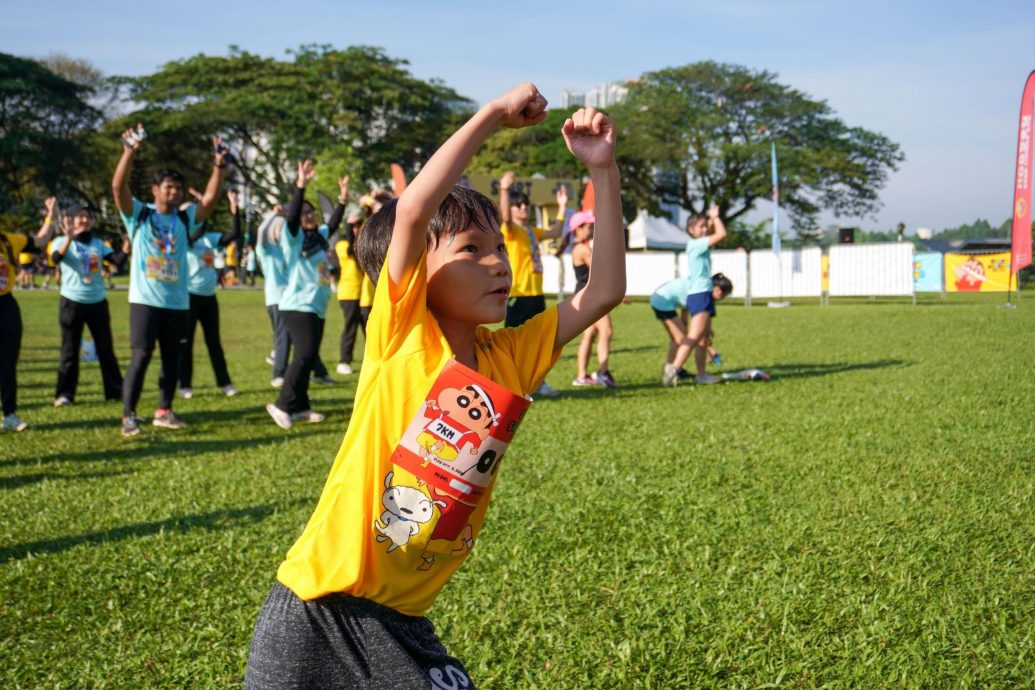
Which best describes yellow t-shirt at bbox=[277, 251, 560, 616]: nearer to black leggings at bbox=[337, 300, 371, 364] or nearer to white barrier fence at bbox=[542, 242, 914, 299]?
black leggings at bbox=[337, 300, 371, 364]

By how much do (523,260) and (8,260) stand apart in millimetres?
5031

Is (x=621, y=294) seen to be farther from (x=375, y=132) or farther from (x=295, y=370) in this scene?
(x=375, y=132)

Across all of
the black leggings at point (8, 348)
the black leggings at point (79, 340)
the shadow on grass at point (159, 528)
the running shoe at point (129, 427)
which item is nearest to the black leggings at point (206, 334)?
the black leggings at point (79, 340)

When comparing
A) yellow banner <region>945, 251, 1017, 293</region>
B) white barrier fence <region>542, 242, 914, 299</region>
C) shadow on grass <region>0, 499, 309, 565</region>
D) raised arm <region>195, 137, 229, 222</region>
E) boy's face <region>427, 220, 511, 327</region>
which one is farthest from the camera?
yellow banner <region>945, 251, 1017, 293</region>

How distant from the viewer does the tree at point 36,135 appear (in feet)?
157

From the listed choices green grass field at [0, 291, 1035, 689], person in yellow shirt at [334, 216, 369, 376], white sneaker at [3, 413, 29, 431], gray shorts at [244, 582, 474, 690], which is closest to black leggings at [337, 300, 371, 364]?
person in yellow shirt at [334, 216, 369, 376]

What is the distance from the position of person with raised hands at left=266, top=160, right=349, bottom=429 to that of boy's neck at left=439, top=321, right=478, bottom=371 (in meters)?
5.87

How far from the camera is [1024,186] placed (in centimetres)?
1752

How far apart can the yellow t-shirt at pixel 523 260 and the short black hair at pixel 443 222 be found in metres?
6.70

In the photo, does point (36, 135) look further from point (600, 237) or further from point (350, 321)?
point (600, 237)

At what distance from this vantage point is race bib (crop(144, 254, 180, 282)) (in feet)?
24.6

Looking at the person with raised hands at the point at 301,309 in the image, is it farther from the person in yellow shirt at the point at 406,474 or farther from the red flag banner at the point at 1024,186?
the red flag banner at the point at 1024,186

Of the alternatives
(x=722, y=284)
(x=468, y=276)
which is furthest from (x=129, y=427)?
(x=722, y=284)

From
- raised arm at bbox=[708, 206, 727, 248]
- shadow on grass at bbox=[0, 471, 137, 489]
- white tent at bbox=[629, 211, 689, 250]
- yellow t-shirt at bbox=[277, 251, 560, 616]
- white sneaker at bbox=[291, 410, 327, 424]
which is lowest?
shadow on grass at bbox=[0, 471, 137, 489]
